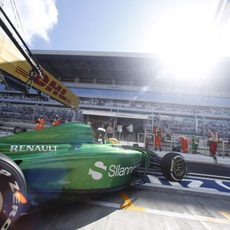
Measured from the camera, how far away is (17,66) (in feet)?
12.8

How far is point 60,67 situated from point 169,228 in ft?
73.4

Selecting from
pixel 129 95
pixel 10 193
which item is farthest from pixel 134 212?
pixel 129 95

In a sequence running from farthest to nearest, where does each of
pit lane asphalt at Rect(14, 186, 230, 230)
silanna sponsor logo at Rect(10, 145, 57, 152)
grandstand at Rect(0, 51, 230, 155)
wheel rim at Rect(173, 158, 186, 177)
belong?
grandstand at Rect(0, 51, 230, 155) → wheel rim at Rect(173, 158, 186, 177) → silanna sponsor logo at Rect(10, 145, 57, 152) → pit lane asphalt at Rect(14, 186, 230, 230)

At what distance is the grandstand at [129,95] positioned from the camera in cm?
1855

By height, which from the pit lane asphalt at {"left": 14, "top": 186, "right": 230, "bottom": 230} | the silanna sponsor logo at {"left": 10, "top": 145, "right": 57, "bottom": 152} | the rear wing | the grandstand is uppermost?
the grandstand

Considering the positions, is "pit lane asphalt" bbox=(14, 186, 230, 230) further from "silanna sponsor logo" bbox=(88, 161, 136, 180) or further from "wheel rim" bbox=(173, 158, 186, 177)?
"wheel rim" bbox=(173, 158, 186, 177)

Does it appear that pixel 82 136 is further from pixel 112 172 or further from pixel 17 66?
pixel 17 66

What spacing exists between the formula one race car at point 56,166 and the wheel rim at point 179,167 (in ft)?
3.14

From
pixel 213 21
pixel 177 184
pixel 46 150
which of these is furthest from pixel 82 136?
pixel 213 21

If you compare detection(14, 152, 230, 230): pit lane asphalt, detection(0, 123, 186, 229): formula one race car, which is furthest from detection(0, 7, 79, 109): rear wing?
detection(14, 152, 230, 230): pit lane asphalt

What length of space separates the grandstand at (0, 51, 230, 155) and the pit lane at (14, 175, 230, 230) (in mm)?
13944

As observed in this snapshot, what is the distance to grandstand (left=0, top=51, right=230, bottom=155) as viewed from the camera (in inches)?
730

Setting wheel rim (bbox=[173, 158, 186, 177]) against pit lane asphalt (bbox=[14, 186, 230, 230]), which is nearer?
pit lane asphalt (bbox=[14, 186, 230, 230])

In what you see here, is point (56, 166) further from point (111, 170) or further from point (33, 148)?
point (111, 170)
